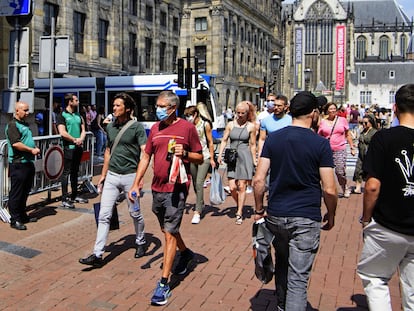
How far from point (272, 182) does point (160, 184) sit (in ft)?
4.74

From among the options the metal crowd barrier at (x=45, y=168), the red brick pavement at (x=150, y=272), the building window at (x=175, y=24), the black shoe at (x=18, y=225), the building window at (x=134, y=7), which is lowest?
the red brick pavement at (x=150, y=272)

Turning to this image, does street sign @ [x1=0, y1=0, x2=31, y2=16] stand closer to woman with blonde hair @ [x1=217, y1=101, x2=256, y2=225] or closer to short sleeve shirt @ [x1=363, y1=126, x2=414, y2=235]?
woman with blonde hair @ [x1=217, y1=101, x2=256, y2=225]

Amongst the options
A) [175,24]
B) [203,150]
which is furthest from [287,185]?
[175,24]

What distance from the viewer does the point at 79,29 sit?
95.6 feet

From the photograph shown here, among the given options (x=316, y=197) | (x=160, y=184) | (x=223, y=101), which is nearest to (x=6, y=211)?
(x=160, y=184)

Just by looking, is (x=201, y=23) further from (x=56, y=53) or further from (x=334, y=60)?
(x=334, y=60)

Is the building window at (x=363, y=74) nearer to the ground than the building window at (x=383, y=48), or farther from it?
nearer to the ground

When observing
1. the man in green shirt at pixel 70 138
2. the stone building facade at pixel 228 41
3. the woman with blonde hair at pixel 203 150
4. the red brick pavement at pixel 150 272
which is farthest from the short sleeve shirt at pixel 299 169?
the stone building facade at pixel 228 41

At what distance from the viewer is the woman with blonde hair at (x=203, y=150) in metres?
7.55

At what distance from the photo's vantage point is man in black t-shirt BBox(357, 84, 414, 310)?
3.10 metres

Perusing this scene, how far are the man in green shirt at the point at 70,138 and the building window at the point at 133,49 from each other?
27758mm

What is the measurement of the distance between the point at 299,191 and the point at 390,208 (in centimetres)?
61

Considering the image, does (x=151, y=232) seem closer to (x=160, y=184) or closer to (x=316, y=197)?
(x=160, y=184)

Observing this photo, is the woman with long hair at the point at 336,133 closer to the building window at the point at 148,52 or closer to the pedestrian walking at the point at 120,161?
the pedestrian walking at the point at 120,161
